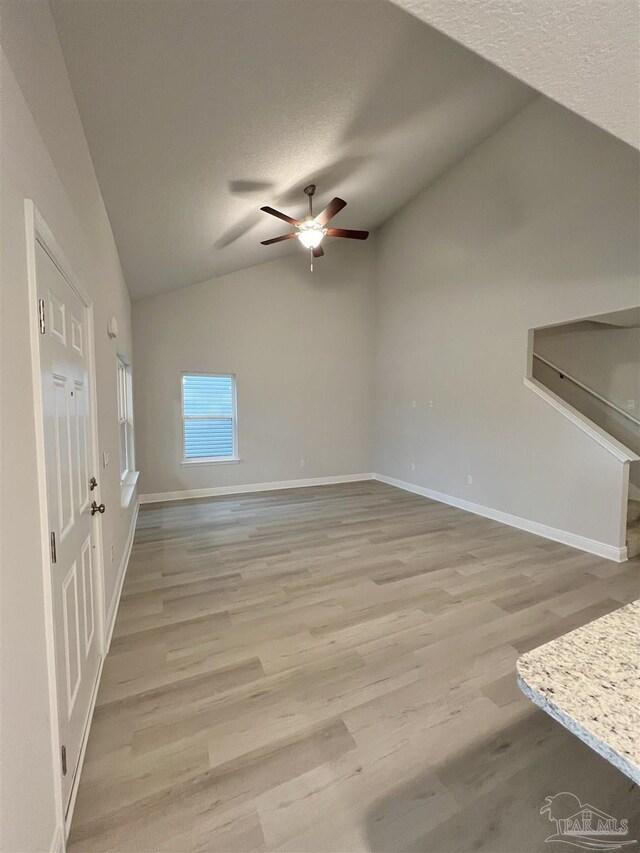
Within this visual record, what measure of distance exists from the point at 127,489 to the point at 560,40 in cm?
398

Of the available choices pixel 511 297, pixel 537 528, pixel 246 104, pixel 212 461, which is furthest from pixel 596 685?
pixel 212 461

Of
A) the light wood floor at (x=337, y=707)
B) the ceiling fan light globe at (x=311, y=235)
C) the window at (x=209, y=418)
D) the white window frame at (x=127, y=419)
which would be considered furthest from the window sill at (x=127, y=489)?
the ceiling fan light globe at (x=311, y=235)

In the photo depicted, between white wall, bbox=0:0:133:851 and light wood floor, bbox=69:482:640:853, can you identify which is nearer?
white wall, bbox=0:0:133:851

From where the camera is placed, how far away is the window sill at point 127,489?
Answer: 3.15 m

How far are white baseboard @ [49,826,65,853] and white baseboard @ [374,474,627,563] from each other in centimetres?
415

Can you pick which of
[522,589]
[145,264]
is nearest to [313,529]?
[522,589]

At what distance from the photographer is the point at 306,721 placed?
1651 mm

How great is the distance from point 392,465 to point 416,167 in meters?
4.27

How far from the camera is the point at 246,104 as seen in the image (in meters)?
1.88

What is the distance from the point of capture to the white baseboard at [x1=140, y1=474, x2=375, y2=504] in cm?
529

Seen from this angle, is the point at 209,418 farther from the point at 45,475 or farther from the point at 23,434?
the point at 23,434

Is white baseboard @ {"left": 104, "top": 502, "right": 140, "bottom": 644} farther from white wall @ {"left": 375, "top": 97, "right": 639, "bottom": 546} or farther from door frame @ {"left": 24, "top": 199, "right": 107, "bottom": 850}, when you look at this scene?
white wall @ {"left": 375, "top": 97, "right": 639, "bottom": 546}

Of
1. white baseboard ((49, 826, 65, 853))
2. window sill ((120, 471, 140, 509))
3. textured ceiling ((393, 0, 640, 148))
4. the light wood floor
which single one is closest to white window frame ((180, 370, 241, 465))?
window sill ((120, 471, 140, 509))

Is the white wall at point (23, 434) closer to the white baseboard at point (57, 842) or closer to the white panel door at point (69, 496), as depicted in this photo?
the white baseboard at point (57, 842)
